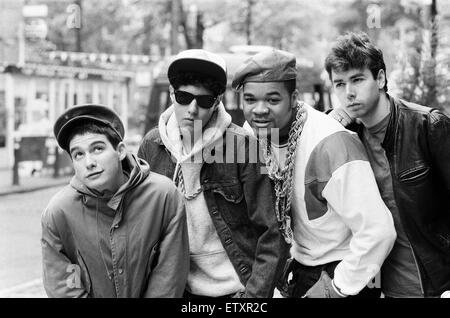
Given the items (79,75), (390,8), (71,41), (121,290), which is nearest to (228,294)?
(121,290)

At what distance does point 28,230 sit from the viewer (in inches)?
387

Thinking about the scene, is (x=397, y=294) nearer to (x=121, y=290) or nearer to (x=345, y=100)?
(x=345, y=100)

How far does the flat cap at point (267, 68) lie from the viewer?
2.48 metres

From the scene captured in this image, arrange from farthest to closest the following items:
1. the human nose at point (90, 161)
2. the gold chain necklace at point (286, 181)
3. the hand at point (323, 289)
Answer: the gold chain necklace at point (286, 181) < the hand at point (323, 289) < the human nose at point (90, 161)

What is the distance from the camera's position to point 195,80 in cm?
252

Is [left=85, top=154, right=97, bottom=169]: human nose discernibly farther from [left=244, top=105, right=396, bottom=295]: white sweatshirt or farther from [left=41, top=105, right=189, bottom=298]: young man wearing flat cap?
[left=244, top=105, right=396, bottom=295]: white sweatshirt

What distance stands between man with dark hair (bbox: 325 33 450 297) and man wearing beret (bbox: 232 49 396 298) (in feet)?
0.60

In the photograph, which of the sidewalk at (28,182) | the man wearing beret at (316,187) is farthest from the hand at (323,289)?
the sidewalk at (28,182)

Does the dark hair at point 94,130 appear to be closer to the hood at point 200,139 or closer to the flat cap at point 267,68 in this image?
the hood at point 200,139

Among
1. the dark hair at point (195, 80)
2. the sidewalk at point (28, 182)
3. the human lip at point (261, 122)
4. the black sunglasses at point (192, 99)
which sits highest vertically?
the dark hair at point (195, 80)

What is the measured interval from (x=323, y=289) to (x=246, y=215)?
0.43 m

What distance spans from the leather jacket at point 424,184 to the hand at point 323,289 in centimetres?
41

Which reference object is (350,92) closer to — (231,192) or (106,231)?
(231,192)

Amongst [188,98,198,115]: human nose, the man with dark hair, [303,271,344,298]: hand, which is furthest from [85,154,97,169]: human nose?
the man with dark hair
